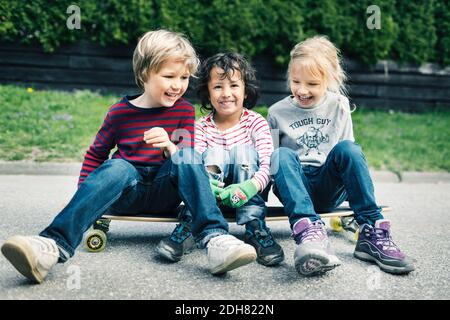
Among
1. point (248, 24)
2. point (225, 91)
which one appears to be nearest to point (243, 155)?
point (225, 91)

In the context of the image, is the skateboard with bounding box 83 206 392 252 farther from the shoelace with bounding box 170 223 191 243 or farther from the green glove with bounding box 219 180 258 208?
the green glove with bounding box 219 180 258 208

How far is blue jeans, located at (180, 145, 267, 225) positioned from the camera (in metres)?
2.63

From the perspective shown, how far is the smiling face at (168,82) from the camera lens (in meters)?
2.66

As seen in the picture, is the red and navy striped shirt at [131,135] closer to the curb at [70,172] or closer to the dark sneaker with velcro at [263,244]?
the dark sneaker with velcro at [263,244]

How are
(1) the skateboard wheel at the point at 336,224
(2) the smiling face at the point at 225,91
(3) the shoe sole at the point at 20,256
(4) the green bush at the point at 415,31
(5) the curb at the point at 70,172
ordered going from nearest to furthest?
(3) the shoe sole at the point at 20,256 < (2) the smiling face at the point at 225,91 < (1) the skateboard wheel at the point at 336,224 < (5) the curb at the point at 70,172 < (4) the green bush at the point at 415,31

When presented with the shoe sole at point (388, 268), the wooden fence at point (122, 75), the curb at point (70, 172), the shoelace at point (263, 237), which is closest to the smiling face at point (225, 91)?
the shoelace at point (263, 237)

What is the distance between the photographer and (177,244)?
2590 mm

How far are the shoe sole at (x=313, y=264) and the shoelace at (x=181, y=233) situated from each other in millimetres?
574

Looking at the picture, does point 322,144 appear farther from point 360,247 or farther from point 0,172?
point 0,172

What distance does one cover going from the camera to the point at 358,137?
6316 mm

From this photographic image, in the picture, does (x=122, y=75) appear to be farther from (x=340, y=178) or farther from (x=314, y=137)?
(x=340, y=178)

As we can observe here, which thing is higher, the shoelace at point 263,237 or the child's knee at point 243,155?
the child's knee at point 243,155

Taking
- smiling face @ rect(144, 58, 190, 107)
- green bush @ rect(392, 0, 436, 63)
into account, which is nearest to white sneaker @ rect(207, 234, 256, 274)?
smiling face @ rect(144, 58, 190, 107)

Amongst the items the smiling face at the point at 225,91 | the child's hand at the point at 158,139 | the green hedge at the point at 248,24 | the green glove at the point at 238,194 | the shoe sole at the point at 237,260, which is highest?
the green hedge at the point at 248,24
